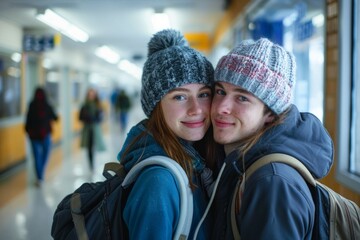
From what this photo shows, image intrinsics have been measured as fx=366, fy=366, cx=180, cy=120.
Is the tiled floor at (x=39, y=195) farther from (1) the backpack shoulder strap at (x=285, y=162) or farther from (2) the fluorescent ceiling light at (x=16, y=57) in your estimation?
(1) the backpack shoulder strap at (x=285, y=162)

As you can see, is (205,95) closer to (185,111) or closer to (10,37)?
(185,111)

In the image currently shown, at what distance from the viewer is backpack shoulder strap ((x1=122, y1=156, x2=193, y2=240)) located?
1.16m

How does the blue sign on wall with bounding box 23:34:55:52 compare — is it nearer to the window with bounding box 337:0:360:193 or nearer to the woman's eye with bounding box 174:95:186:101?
the window with bounding box 337:0:360:193

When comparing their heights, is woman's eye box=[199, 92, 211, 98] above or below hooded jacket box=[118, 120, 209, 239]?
above

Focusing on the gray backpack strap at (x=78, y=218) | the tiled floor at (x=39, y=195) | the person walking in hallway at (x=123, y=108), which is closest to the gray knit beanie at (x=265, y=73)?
the gray backpack strap at (x=78, y=218)

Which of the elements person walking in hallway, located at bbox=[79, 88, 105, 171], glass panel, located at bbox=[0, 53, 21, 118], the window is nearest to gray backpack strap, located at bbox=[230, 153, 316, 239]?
the window

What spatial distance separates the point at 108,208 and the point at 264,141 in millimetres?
573

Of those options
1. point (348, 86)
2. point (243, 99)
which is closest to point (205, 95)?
point (243, 99)

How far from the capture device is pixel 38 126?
20.5 feet

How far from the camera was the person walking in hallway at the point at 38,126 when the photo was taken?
20.5 feet

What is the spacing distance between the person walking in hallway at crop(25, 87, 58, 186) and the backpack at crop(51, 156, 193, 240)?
5.21 metres

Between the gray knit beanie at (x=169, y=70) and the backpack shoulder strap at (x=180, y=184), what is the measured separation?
286 mm

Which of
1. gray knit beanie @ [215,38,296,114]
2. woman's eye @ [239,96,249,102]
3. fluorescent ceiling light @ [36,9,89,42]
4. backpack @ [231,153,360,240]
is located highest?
fluorescent ceiling light @ [36,9,89,42]

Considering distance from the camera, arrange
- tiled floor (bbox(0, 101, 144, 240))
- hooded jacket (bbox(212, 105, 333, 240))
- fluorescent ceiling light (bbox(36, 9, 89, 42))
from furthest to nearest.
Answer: fluorescent ceiling light (bbox(36, 9, 89, 42)) → tiled floor (bbox(0, 101, 144, 240)) → hooded jacket (bbox(212, 105, 333, 240))
